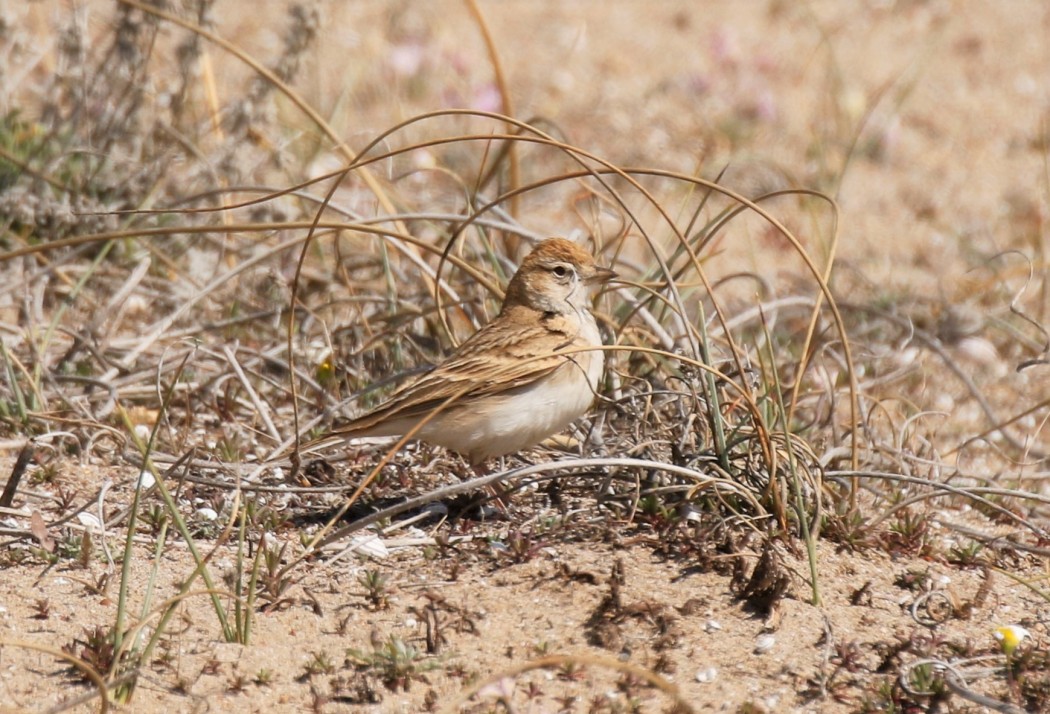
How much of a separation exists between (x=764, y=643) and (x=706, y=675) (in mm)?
229

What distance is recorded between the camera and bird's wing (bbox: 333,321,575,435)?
4.57 m

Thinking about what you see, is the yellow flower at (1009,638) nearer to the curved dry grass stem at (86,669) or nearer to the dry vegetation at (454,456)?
the dry vegetation at (454,456)

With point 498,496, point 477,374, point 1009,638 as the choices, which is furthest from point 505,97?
point 1009,638

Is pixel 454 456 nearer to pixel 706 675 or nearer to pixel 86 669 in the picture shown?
pixel 706 675

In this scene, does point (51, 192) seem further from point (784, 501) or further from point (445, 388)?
point (784, 501)

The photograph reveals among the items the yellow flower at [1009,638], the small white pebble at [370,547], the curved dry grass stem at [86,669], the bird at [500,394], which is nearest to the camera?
the curved dry grass stem at [86,669]

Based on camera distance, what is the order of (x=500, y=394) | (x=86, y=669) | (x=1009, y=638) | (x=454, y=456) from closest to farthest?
(x=86, y=669), (x=1009, y=638), (x=500, y=394), (x=454, y=456)

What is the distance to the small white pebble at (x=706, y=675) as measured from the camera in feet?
12.4

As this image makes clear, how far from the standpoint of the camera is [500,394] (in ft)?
15.2

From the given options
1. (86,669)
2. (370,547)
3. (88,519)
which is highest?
(88,519)

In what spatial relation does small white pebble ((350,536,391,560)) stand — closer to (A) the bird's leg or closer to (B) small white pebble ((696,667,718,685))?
(A) the bird's leg

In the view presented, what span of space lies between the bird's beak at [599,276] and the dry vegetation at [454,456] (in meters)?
0.19

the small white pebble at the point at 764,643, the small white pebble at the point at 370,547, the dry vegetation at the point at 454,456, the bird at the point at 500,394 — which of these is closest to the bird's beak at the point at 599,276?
the bird at the point at 500,394

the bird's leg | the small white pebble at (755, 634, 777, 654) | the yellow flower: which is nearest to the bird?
the bird's leg
